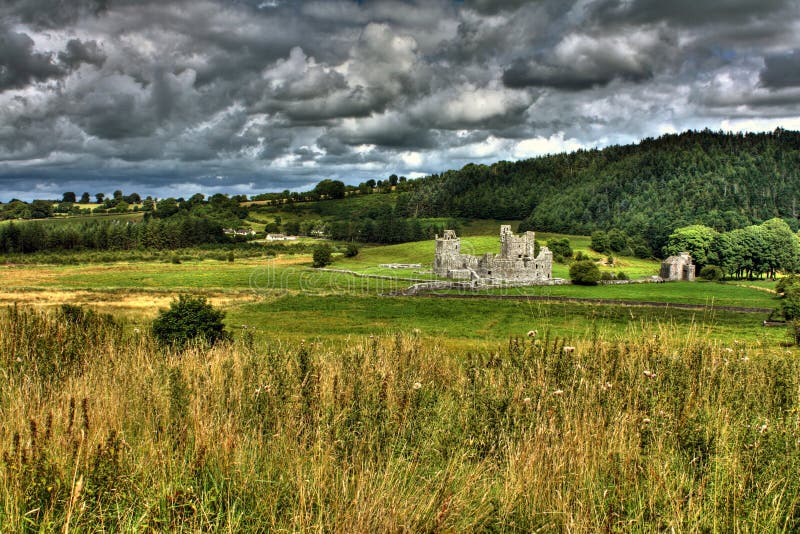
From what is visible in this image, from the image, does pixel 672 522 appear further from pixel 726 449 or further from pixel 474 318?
pixel 474 318

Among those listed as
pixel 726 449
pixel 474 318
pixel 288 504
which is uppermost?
pixel 726 449

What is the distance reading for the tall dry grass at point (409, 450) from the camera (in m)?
3.81

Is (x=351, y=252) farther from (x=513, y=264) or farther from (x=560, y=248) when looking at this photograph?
(x=513, y=264)

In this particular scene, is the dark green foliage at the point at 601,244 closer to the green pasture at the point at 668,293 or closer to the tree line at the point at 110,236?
the green pasture at the point at 668,293

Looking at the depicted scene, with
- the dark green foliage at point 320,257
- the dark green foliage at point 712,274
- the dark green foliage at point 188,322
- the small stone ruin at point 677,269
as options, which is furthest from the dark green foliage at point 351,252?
the dark green foliage at point 188,322

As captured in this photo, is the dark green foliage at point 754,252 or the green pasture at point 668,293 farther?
the dark green foliage at point 754,252

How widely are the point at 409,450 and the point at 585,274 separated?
7146 cm

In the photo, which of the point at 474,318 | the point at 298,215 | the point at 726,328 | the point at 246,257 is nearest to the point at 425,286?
the point at 474,318

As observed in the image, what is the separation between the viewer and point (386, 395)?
6363 millimetres

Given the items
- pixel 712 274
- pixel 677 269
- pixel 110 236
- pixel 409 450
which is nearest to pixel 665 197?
pixel 712 274

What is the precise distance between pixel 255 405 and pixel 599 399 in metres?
4.17

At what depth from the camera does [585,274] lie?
234 ft

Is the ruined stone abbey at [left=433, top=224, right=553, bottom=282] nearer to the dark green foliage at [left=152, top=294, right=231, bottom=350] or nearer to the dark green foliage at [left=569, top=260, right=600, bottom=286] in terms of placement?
the dark green foliage at [left=569, top=260, right=600, bottom=286]

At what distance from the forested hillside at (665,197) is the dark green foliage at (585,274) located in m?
68.0
